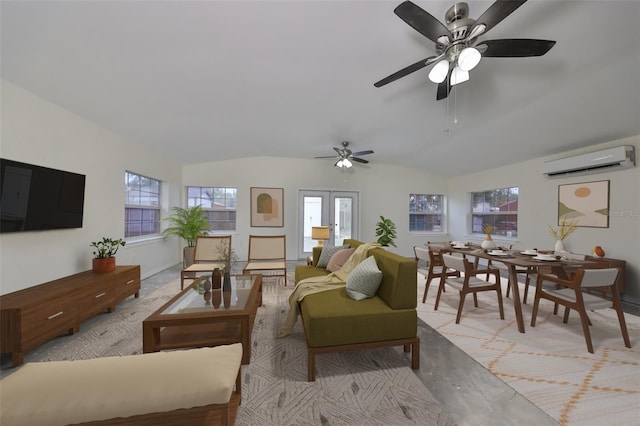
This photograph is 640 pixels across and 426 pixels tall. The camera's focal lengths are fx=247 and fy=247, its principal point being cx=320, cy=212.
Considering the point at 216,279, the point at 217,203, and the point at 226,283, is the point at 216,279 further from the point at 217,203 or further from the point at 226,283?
the point at 217,203

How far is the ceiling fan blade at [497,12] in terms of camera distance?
1438 mm

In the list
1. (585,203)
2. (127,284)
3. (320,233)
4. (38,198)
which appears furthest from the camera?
(320,233)

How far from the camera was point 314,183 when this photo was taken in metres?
6.50

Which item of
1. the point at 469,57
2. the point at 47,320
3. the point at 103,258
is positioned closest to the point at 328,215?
the point at 103,258

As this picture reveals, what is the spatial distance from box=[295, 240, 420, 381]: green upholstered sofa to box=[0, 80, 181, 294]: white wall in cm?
279

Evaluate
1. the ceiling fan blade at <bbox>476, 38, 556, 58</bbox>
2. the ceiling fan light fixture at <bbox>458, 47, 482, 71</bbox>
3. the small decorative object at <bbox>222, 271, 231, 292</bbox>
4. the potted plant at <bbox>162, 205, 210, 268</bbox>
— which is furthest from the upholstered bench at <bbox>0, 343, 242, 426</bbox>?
the potted plant at <bbox>162, 205, 210, 268</bbox>

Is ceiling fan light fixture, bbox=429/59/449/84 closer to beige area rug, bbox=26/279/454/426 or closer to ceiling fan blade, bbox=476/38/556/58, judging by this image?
ceiling fan blade, bbox=476/38/556/58

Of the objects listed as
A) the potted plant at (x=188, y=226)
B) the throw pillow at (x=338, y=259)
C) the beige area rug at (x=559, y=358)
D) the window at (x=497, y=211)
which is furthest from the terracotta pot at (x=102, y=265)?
the window at (x=497, y=211)

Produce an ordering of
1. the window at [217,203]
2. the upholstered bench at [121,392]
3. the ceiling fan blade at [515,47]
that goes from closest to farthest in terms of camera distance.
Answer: the upholstered bench at [121,392], the ceiling fan blade at [515,47], the window at [217,203]

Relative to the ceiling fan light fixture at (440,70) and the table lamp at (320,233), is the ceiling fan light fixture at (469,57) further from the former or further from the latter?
the table lamp at (320,233)

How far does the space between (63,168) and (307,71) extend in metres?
2.99

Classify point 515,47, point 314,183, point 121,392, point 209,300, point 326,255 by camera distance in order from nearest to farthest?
point 121,392
point 515,47
point 209,300
point 326,255
point 314,183

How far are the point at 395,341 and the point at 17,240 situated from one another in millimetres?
3573

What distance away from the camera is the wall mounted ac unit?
11.1ft
